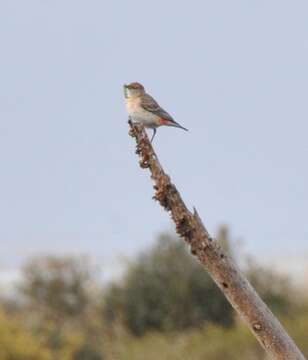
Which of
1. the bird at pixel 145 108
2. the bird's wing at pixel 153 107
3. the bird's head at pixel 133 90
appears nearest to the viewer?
the bird at pixel 145 108

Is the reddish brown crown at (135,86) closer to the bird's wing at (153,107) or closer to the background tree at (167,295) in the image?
the bird's wing at (153,107)

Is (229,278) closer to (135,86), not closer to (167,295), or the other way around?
(135,86)

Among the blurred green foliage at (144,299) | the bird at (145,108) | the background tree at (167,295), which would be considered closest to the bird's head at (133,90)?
the bird at (145,108)

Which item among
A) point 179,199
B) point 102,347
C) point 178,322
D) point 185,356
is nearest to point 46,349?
point 185,356

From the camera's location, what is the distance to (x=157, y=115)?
947cm

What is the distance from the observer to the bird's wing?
30.9ft

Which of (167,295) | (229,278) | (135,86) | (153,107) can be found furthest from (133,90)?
(167,295)

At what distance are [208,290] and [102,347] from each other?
13.5ft

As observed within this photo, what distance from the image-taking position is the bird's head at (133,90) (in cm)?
969

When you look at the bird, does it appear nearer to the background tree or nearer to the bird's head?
the bird's head

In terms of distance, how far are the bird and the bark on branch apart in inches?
160

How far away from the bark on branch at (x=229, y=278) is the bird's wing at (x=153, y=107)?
4420 mm

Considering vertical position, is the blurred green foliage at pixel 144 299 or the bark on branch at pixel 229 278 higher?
the blurred green foliage at pixel 144 299

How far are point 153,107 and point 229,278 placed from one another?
4.80 m
